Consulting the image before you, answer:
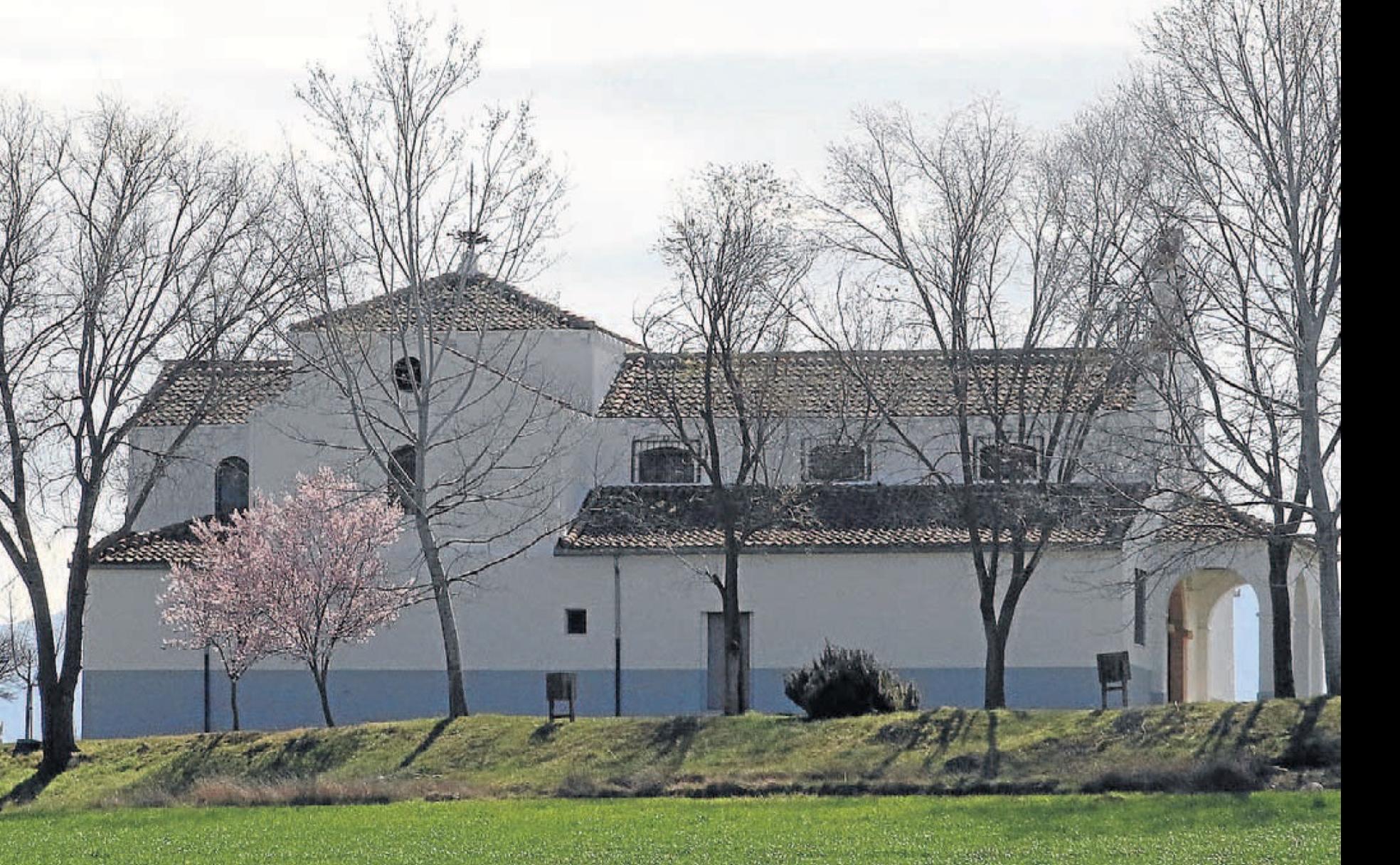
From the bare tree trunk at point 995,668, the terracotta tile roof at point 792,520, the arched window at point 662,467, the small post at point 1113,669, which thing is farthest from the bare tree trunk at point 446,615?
the small post at point 1113,669

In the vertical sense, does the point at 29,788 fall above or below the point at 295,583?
below

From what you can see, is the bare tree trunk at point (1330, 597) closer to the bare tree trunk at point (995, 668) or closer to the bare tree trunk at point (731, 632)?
the bare tree trunk at point (995, 668)

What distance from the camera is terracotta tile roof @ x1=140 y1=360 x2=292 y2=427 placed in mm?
32125

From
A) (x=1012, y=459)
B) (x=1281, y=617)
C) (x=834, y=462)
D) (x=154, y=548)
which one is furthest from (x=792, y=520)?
(x=154, y=548)

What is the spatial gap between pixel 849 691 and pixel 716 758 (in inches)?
136

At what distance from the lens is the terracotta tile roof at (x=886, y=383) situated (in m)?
33.5

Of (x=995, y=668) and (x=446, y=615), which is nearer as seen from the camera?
(x=995, y=668)

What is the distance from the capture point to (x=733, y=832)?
19.7 m

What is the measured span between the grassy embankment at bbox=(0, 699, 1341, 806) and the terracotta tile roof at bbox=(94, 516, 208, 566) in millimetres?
7583

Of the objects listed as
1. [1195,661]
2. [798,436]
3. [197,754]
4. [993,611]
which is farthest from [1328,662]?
[197,754]

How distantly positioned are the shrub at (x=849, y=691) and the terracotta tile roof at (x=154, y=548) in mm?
15213

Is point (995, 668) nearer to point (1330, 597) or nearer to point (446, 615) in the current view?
point (1330, 597)

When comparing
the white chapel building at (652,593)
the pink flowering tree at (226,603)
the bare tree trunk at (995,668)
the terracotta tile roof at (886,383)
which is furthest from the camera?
the white chapel building at (652,593)
